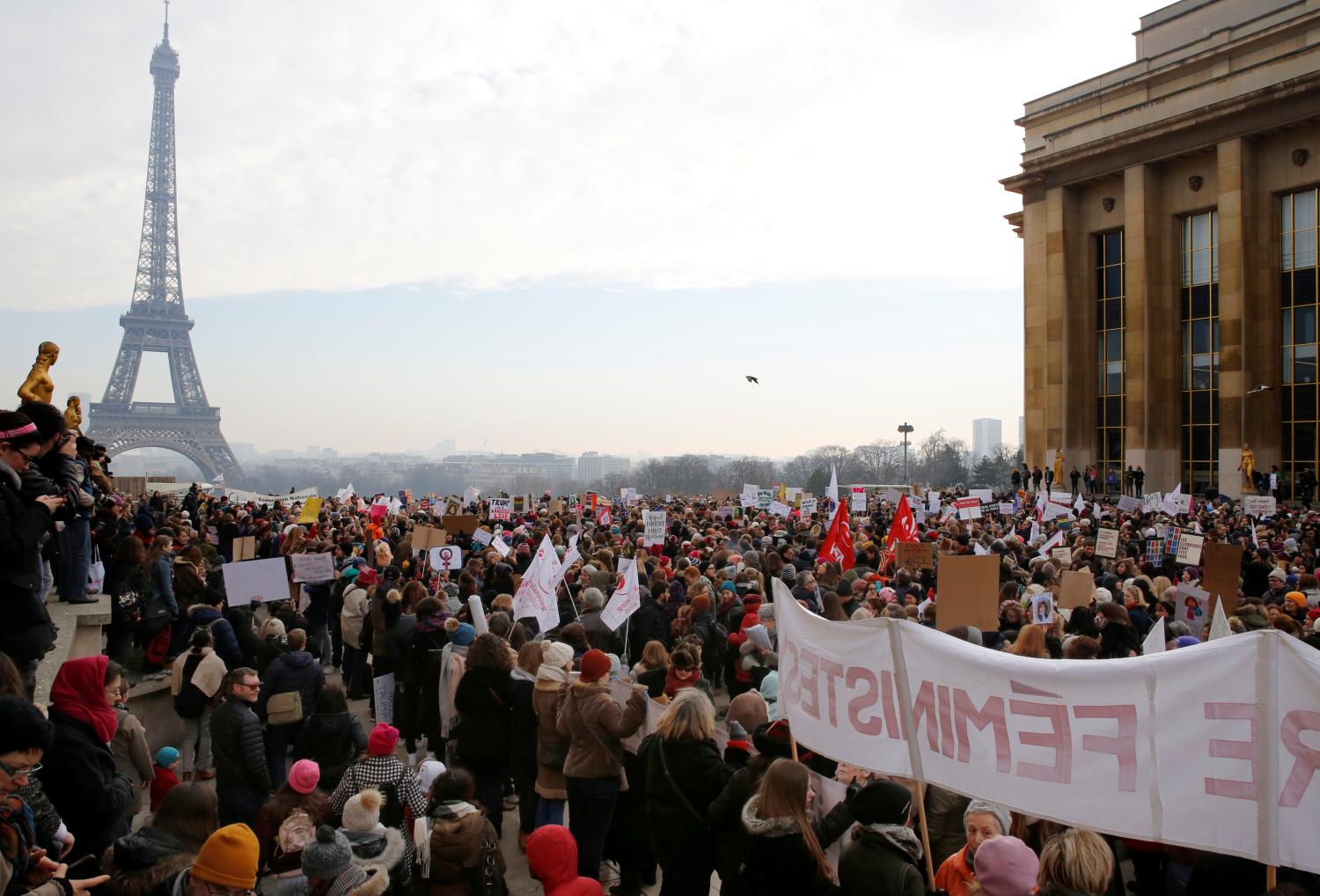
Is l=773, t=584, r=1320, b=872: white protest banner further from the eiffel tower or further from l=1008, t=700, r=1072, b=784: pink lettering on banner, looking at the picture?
the eiffel tower

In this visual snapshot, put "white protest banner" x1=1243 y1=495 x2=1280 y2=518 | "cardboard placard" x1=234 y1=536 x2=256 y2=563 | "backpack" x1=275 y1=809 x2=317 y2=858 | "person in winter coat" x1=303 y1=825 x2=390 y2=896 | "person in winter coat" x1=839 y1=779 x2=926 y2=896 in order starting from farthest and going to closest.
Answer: "white protest banner" x1=1243 y1=495 x2=1280 y2=518 < "cardboard placard" x1=234 y1=536 x2=256 y2=563 < "backpack" x1=275 y1=809 x2=317 y2=858 < "person in winter coat" x1=303 y1=825 x2=390 y2=896 < "person in winter coat" x1=839 y1=779 x2=926 y2=896

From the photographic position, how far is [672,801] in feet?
18.7

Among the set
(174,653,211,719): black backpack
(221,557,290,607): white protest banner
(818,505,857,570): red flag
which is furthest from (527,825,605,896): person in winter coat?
(818,505,857,570): red flag

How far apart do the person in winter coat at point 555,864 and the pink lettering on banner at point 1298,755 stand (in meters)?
2.92

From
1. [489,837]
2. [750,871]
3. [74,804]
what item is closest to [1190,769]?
[750,871]

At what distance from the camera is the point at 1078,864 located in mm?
3945

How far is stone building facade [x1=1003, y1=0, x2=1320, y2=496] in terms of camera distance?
123 feet

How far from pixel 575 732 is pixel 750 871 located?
234cm

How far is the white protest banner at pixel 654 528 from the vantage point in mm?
17359

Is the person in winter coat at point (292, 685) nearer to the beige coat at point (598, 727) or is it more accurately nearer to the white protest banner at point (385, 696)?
the white protest banner at point (385, 696)

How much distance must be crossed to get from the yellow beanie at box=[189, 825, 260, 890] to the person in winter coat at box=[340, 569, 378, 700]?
6.96 metres

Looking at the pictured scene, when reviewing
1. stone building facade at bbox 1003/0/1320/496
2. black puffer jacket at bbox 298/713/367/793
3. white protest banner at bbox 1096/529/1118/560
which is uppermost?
stone building facade at bbox 1003/0/1320/496

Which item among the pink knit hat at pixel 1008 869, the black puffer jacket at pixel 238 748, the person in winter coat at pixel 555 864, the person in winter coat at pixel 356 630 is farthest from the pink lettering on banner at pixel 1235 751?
the person in winter coat at pixel 356 630

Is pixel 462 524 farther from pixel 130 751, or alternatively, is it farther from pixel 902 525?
pixel 130 751
